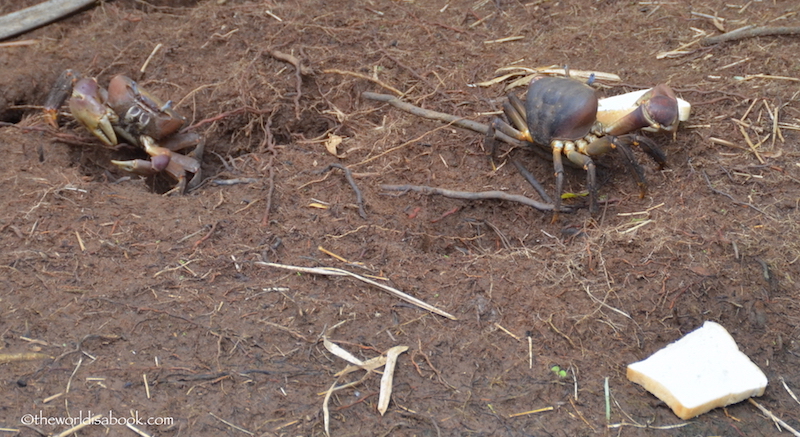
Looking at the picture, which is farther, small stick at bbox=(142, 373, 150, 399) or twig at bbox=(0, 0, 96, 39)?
twig at bbox=(0, 0, 96, 39)

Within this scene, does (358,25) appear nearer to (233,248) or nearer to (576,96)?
(576,96)

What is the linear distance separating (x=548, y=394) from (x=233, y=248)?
6.14 ft

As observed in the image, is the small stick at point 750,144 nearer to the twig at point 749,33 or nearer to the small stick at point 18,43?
the twig at point 749,33

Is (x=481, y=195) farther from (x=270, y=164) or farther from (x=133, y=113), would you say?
(x=133, y=113)

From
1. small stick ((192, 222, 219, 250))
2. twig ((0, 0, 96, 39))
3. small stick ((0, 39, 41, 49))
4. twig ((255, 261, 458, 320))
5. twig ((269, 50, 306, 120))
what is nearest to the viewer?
twig ((255, 261, 458, 320))

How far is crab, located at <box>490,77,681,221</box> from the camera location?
3.95 m

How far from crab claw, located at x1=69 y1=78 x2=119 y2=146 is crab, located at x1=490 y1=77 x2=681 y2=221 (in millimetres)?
2722

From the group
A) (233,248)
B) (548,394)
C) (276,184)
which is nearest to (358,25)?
(276,184)

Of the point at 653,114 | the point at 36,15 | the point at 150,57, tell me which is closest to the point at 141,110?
the point at 150,57

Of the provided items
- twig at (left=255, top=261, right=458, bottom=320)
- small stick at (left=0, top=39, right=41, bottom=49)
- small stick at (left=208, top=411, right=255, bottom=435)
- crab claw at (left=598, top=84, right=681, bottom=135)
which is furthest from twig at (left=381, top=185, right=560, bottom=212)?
small stick at (left=0, top=39, right=41, bottom=49)

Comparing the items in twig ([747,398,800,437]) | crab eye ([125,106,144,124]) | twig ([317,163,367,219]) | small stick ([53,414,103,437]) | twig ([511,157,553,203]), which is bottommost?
twig ([747,398,800,437])

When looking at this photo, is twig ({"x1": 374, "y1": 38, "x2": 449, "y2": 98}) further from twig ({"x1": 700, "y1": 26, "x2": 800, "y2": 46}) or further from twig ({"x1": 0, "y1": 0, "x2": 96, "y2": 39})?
twig ({"x1": 0, "y1": 0, "x2": 96, "y2": 39})

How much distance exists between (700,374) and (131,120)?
13.0 feet

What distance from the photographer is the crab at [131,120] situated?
177 inches
